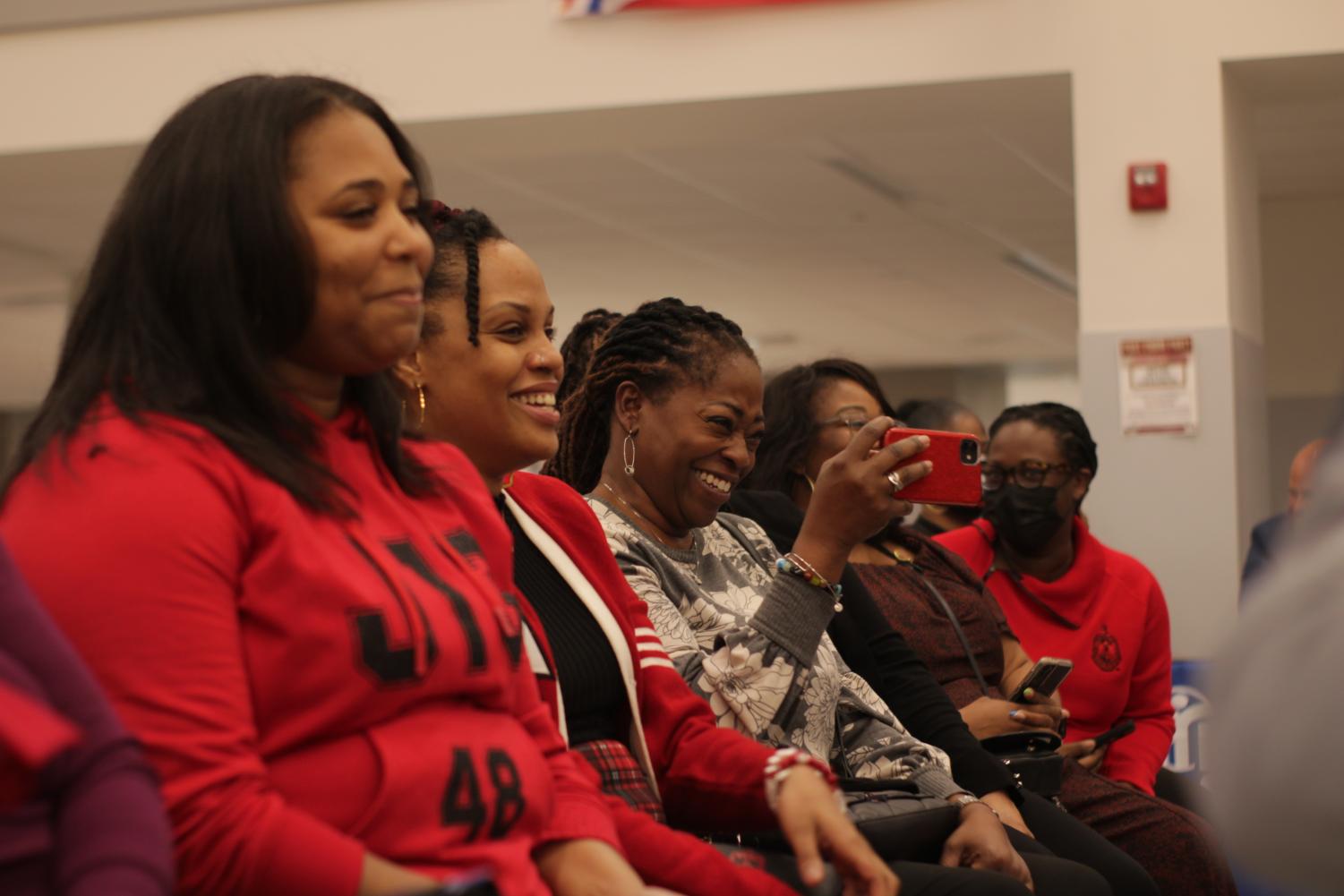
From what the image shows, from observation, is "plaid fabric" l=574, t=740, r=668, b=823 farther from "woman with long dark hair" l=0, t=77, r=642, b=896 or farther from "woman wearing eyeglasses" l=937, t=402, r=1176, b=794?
"woman wearing eyeglasses" l=937, t=402, r=1176, b=794

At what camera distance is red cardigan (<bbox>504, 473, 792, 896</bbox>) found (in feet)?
6.31

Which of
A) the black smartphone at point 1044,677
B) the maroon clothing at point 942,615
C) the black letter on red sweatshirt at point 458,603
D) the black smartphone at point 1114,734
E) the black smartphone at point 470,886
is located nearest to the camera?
the black smartphone at point 470,886

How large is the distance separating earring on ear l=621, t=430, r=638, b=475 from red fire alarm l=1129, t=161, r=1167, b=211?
132 inches

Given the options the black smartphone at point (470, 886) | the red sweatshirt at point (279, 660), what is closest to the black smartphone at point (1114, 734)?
the red sweatshirt at point (279, 660)

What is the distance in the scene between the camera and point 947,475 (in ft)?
8.69

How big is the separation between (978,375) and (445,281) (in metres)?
15.3

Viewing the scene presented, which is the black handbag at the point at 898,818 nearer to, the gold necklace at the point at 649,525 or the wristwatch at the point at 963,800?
the wristwatch at the point at 963,800

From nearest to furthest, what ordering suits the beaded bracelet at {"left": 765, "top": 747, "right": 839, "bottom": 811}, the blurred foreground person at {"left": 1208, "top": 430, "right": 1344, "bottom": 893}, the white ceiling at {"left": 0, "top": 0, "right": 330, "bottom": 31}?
the blurred foreground person at {"left": 1208, "top": 430, "right": 1344, "bottom": 893} → the beaded bracelet at {"left": 765, "top": 747, "right": 839, "bottom": 811} → the white ceiling at {"left": 0, "top": 0, "right": 330, "bottom": 31}

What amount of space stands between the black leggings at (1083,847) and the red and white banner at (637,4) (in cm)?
369

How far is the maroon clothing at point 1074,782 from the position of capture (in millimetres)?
3273

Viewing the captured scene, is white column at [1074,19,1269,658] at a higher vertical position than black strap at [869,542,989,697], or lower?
higher

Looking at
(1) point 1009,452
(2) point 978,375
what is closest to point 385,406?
(1) point 1009,452

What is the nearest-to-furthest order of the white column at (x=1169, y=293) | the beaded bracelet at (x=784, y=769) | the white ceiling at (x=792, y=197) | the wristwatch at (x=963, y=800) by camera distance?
the beaded bracelet at (x=784, y=769), the wristwatch at (x=963, y=800), the white column at (x=1169, y=293), the white ceiling at (x=792, y=197)

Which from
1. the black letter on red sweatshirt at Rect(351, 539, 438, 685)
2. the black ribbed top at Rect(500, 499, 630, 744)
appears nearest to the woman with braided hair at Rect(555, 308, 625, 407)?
the black ribbed top at Rect(500, 499, 630, 744)
